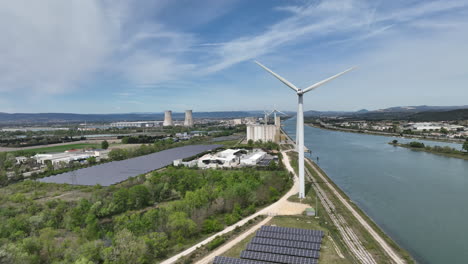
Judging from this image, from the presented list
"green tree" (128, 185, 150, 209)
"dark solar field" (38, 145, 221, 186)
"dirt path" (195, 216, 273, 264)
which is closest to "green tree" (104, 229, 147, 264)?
"dirt path" (195, 216, 273, 264)

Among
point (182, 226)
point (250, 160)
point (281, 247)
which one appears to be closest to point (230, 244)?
point (281, 247)

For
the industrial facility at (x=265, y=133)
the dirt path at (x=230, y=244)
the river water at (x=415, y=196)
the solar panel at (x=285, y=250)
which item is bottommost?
the river water at (x=415, y=196)

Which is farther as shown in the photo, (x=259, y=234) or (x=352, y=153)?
(x=352, y=153)

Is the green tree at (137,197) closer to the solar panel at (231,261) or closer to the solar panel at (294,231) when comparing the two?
the solar panel at (294,231)

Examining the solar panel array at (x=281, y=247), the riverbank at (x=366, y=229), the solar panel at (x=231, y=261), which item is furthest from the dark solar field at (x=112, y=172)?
the riverbank at (x=366, y=229)

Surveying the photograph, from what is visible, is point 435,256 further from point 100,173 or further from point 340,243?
point 100,173

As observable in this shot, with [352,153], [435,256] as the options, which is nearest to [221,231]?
[435,256]
